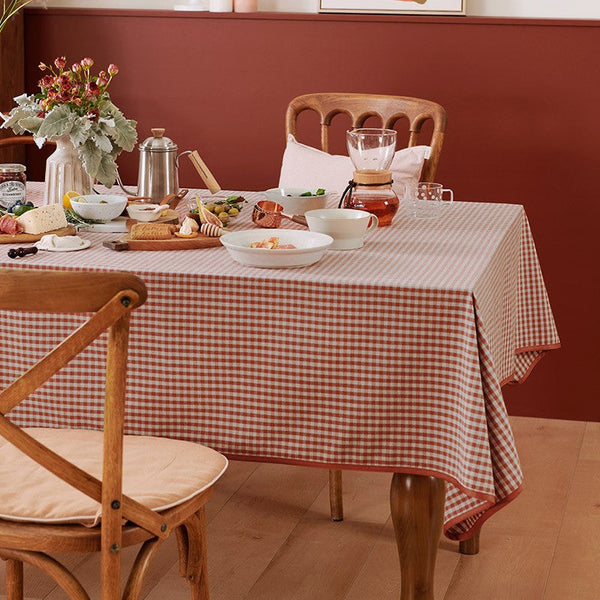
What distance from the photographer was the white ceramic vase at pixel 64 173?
246 centimetres

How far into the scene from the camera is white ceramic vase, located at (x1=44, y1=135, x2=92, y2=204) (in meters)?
2.46

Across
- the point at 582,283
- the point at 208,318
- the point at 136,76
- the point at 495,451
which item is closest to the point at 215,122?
the point at 136,76

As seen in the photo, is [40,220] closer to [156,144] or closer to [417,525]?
[156,144]

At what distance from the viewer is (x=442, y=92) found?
11.4 feet

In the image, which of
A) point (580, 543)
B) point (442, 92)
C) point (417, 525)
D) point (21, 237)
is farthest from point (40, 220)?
point (442, 92)

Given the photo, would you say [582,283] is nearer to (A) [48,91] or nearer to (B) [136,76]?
(B) [136,76]

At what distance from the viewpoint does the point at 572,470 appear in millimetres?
3127

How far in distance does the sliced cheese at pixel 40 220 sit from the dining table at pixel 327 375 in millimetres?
181

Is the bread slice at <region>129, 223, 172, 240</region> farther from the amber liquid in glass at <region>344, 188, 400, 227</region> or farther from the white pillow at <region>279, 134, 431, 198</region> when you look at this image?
the white pillow at <region>279, 134, 431, 198</region>

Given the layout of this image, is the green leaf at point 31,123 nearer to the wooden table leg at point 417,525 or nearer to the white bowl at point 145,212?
the white bowl at point 145,212

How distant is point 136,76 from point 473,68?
1112 mm

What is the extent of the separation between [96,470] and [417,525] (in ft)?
1.75

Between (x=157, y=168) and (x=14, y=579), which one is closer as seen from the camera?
(x=14, y=579)

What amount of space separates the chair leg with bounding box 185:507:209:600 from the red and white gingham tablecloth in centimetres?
16
